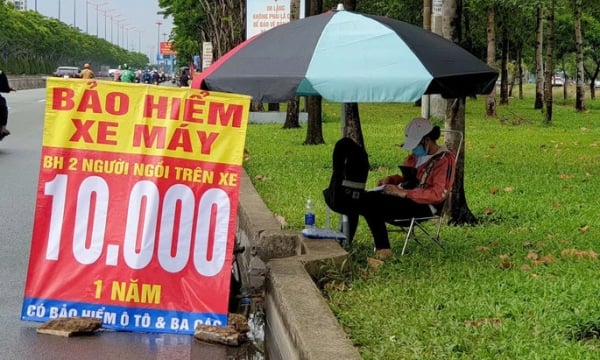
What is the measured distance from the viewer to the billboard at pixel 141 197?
6.71m

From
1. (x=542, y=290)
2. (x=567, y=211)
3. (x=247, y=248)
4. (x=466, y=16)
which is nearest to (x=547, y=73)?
(x=466, y=16)

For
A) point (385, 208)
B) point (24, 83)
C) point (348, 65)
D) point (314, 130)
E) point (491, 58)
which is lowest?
point (385, 208)

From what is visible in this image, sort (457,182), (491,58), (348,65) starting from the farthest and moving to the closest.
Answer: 1. (491,58)
2. (457,182)
3. (348,65)

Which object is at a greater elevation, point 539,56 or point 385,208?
point 539,56

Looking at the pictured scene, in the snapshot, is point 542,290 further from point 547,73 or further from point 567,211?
point 547,73

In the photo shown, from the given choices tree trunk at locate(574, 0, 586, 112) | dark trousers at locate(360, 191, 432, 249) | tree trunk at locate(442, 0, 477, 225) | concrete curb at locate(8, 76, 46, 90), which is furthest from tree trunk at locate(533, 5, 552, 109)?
concrete curb at locate(8, 76, 46, 90)

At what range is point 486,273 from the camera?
24.7 feet

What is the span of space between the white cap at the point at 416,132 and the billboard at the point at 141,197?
80.5 inches

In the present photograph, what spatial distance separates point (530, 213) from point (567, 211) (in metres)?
0.40

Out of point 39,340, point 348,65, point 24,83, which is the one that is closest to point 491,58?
point 348,65

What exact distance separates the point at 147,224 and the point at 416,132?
2.62 metres

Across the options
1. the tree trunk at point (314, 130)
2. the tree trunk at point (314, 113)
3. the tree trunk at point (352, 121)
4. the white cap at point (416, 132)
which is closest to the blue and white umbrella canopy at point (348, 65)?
the white cap at point (416, 132)

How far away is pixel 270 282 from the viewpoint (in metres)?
7.12

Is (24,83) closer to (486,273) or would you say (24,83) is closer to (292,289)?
(486,273)
